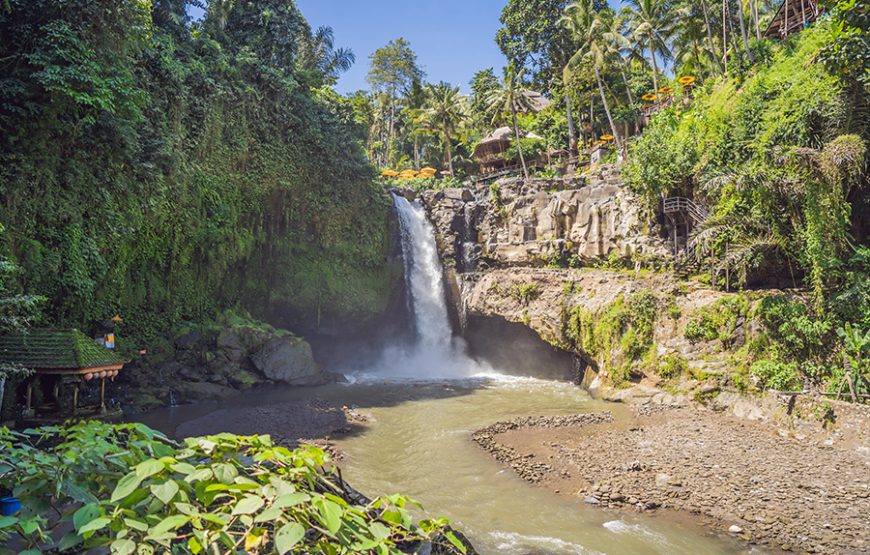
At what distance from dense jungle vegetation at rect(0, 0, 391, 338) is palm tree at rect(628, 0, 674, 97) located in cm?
2132

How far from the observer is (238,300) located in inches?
1030

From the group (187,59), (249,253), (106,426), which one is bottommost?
(106,426)

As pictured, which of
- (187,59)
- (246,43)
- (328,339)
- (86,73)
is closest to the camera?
(86,73)

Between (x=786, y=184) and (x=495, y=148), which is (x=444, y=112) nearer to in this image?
(x=495, y=148)

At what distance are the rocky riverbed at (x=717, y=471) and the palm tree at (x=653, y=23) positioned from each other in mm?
28587

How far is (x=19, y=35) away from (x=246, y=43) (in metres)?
16.5

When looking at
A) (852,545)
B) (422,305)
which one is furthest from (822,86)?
(422,305)

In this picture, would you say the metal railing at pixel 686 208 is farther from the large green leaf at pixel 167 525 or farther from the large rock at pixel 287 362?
the large green leaf at pixel 167 525

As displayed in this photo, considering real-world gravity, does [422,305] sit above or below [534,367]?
above

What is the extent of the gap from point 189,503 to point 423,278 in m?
29.1

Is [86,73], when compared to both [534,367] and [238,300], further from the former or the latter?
[534,367]

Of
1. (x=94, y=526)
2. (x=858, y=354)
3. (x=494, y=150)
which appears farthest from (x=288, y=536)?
(x=494, y=150)

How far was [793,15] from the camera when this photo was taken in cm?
2612

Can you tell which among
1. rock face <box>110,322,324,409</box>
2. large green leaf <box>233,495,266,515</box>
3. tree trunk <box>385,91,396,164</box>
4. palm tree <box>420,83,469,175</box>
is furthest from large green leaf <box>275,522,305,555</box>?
tree trunk <box>385,91,396,164</box>
